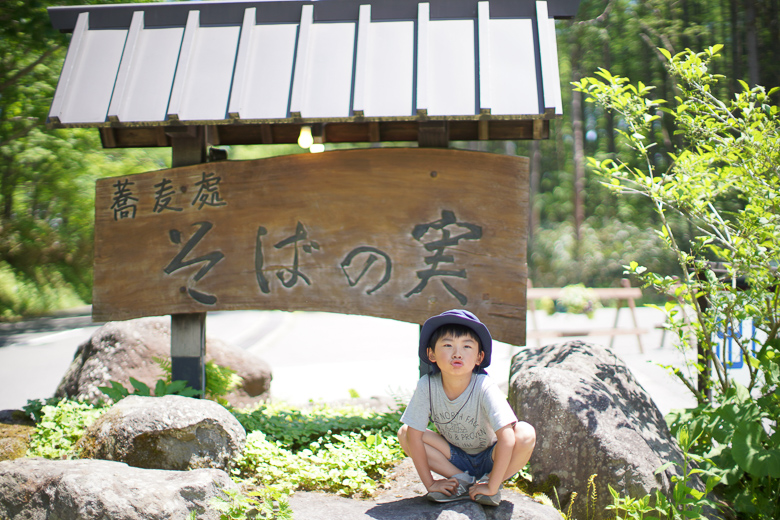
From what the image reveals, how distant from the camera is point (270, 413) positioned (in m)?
4.77

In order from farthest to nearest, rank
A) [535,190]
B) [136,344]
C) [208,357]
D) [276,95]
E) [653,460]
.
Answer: [535,190] → [208,357] → [136,344] → [276,95] → [653,460]

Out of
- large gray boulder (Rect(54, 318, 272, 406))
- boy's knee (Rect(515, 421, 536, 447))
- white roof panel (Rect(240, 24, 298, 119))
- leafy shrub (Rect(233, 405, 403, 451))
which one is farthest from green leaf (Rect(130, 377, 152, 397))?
boy's knee (Rect(515, 421, 536, 447))

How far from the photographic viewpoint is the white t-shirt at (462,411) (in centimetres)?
268

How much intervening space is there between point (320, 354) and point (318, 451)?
6.84m

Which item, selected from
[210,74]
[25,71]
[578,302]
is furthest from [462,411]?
[578,302]

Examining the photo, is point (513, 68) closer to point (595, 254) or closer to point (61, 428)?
point (61, 428)

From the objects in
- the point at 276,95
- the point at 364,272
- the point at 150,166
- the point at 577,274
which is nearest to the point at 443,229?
the point at 364,272

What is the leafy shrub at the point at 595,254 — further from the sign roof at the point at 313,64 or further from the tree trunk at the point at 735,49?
the sign roof at the point at 313,64

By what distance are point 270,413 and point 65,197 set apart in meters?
12.7

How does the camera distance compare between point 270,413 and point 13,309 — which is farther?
point 13,309

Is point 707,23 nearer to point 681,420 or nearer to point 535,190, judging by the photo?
point 535,190

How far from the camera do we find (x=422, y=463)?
2680mm

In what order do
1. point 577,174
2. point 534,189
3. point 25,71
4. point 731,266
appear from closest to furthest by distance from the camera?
1. point 731,266
2. point 25,71
3. point 577,174
4. point 534,189

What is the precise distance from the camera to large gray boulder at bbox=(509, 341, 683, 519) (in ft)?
10.1
